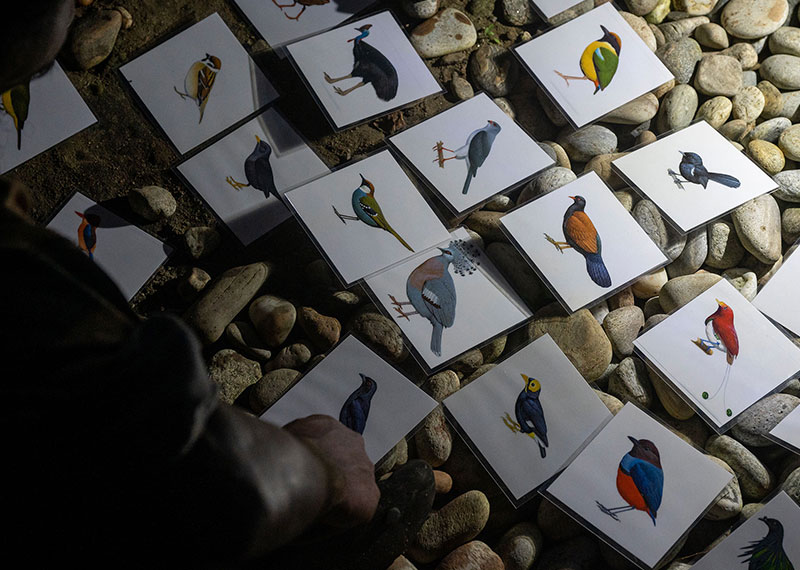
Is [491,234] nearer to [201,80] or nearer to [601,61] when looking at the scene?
[601,61]

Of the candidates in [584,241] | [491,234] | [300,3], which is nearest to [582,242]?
[584,241]

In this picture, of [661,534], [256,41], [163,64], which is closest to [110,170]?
[163,64]

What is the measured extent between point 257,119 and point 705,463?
122cm

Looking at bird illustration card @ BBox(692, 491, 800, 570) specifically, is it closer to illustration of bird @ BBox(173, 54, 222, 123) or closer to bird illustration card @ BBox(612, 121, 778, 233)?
bird illustration card @ BBox(612, 121, 778, 233)

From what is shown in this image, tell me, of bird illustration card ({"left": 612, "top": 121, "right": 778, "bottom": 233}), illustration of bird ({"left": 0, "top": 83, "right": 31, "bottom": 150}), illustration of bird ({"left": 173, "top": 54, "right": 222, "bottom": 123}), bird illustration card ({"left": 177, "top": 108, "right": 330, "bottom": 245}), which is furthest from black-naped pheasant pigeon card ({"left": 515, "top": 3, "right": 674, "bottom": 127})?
illustration of bird ({"left": 0, "top": 83, "right": 31, "bottom": 150})

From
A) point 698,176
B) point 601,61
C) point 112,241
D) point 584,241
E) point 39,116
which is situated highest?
point 39,116

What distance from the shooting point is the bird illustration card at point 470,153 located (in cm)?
151

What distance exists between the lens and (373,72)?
63.7 inches

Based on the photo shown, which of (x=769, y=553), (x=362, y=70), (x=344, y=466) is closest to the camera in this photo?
(x=344, y=466)

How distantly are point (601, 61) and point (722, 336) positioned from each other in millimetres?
755

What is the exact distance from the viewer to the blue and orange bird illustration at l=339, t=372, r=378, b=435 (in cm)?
128

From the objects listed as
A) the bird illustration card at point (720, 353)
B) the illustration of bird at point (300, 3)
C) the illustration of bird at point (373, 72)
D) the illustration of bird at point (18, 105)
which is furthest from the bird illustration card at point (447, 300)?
the illustration of bird at point (18, 105)

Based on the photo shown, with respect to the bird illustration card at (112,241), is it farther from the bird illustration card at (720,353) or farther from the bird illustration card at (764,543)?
the bird illustration card at (764,543)

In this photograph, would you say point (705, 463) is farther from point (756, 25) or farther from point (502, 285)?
point (756, 25)
